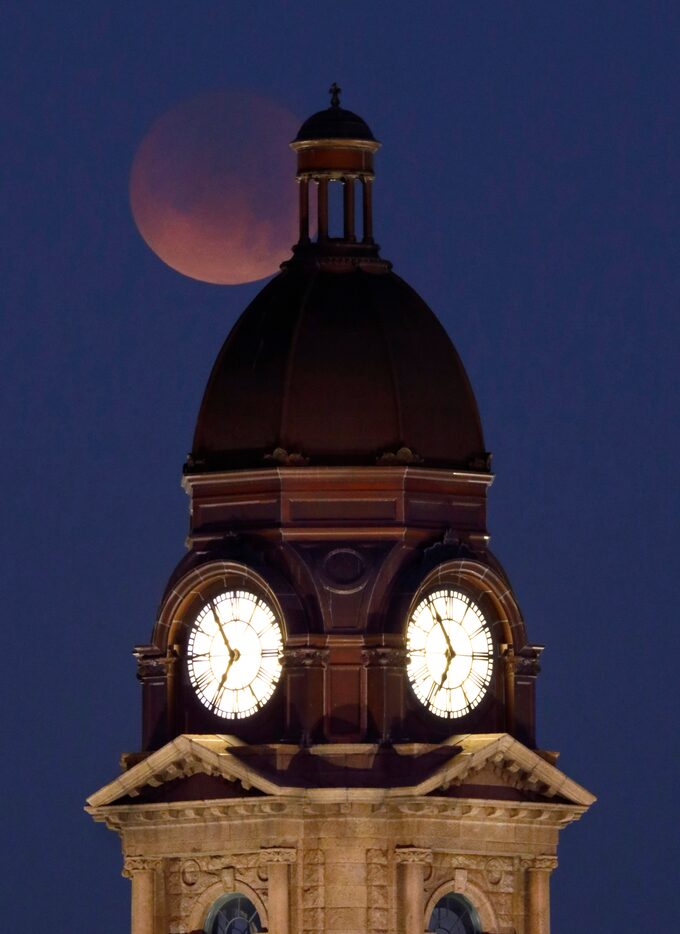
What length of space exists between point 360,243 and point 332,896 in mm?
13639

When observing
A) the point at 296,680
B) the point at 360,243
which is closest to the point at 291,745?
the point at 296,680

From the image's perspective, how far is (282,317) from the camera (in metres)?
139

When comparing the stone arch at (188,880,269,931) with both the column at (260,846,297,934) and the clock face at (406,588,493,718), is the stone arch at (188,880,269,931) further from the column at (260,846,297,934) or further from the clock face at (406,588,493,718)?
the clock face at (406,588,493,718)

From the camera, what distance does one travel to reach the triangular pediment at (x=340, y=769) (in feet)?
446

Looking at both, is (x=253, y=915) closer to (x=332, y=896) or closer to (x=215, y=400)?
(x=332, y=896)

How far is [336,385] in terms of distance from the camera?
138 m

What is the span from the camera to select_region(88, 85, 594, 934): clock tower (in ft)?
447

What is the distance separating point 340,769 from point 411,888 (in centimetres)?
278

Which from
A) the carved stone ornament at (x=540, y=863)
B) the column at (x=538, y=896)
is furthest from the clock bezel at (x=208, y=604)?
the column at (x=538, y=896)

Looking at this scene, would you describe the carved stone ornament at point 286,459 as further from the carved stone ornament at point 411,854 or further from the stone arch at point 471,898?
the stone arch at point 471,898

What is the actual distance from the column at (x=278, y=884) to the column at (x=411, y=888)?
85.2 inches

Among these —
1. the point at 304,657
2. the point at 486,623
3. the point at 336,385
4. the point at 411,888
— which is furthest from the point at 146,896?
the point at 336,385

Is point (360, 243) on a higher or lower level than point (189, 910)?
higher

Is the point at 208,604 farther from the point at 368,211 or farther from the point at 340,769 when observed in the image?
the point at 368,211
